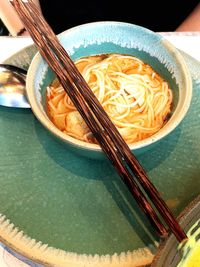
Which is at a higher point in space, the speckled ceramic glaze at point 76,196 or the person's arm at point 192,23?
the person's arm at point 192,23

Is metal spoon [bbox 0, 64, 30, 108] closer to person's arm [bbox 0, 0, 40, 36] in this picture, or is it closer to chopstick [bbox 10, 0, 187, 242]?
chopstick [bbox 10, 0, 187, 242]

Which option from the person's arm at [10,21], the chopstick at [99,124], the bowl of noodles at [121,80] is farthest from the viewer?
the person's arm at [10,21]

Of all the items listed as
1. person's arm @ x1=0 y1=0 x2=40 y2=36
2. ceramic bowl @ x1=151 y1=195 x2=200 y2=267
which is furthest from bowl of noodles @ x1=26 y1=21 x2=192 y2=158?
person's arm @ x1=0 y1=0 x2=40 y2=36

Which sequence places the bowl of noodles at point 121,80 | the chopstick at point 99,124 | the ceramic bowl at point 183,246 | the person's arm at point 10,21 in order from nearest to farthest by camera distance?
the ceramic bowl at point 183,246
the chopstick at point 99,124
the bowl of noodles at point 121,80
the person's arm at point 10,21

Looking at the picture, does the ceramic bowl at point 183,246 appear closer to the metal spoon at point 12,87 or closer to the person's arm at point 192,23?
the metal spoon at point 12,87

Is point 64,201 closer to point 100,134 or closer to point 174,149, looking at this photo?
point 100,134

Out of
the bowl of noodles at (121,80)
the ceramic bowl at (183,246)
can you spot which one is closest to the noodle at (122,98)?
the bowl of noodles at (121,80)

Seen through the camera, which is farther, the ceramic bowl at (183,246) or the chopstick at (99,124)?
the chopstick at (99,124)
